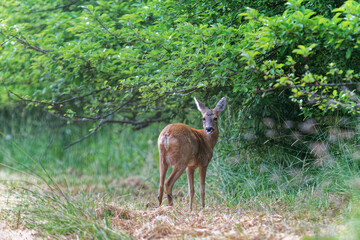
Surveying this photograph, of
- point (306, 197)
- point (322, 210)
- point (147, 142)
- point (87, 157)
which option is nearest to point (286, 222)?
point (322, 210)

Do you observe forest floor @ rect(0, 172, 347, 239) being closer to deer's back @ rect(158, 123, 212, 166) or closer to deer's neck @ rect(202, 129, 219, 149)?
deer's back @ rect(158, 123, 212, 166)

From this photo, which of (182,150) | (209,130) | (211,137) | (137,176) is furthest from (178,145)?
(137,176)

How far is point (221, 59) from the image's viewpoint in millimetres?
5668

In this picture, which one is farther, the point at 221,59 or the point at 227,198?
the point at 227,198

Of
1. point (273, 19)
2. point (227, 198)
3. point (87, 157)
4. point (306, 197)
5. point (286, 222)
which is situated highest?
point (273, 19)

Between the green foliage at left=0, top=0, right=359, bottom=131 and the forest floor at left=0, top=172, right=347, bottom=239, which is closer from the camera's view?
the forest floor at left=0, top=172, right=347, bottom=239

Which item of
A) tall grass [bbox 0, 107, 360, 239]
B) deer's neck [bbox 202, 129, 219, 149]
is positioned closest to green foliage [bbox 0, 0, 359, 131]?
deer's neck [bbox 202, 129, 219, 149]

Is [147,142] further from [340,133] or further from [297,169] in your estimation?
[340,133]

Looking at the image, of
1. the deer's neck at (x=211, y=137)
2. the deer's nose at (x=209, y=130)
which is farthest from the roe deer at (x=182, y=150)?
the deer's neck at (x=211, y=137)

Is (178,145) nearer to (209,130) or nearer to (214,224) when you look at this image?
(209,130)

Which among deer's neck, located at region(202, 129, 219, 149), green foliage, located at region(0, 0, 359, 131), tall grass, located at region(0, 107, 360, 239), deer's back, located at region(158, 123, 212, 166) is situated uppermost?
green foliage, located at region(0, 0, 359, 131)

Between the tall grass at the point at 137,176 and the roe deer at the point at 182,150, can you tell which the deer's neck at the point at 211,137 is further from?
the tall grass at the point at 137,176

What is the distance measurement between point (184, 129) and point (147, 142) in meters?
5.68

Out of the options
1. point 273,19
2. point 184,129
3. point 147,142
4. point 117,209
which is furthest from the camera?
point 147,142
